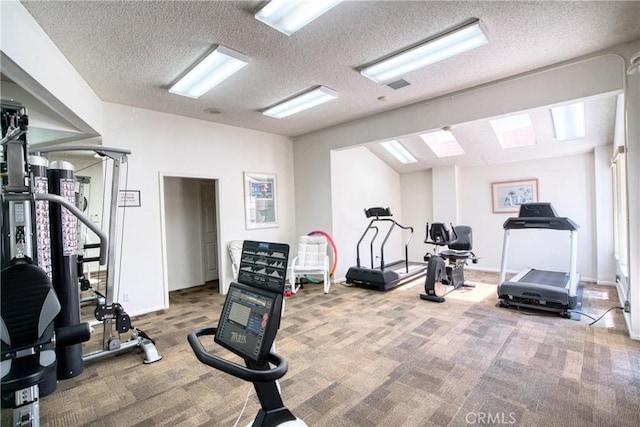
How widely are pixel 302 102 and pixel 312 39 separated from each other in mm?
1598

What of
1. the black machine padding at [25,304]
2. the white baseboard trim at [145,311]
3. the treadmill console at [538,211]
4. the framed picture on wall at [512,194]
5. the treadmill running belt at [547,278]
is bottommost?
the white baseboard trim at [145,311]

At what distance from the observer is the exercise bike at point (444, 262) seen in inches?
189

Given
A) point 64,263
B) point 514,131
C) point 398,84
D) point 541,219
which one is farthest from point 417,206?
point 64,263

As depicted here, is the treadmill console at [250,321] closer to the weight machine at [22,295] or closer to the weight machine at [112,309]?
the weight machine at [22,295]

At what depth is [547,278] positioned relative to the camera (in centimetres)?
490

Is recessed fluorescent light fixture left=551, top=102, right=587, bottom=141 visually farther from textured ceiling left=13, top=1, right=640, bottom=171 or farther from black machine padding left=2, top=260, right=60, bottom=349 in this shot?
black machine padding left=2, top=260, right=60, bottom=349

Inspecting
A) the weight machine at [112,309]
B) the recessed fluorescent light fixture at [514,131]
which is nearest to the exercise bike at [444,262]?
the recessed fluorescent light fixture at [514,131]

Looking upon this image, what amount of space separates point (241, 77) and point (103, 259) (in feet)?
7.83

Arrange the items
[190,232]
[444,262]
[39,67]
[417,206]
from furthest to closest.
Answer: [417,206] → [190,232] → [444,262] → [39,67]

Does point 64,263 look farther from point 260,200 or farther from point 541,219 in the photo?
point 541,219

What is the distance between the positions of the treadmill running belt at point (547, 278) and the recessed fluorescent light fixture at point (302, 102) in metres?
4.11

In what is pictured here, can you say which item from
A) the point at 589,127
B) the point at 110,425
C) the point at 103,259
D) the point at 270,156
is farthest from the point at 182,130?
the point at 589,127

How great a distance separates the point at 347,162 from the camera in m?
6.40

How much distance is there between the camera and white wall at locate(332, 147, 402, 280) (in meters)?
6.10
